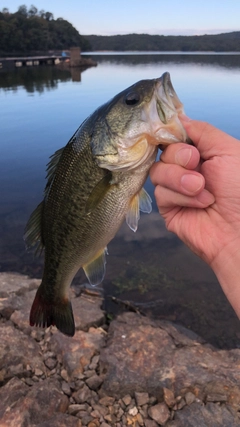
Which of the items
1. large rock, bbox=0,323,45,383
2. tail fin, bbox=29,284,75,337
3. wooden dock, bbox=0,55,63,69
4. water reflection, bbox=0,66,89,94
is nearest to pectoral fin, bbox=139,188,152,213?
tail fin, bbox=29,284,75,337

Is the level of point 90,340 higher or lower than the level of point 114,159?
lower

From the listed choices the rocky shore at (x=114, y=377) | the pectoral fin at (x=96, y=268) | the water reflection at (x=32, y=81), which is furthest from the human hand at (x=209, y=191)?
the water reflection at (x=32, y=81)

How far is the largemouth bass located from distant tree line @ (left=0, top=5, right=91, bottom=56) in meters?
96.8

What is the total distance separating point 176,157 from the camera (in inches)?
85.0

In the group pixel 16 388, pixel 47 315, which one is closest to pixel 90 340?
pixel 16 388

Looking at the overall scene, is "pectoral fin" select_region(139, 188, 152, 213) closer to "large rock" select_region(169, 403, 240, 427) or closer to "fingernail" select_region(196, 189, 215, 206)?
"fingernail" select_region(196, 189, 215, 206)

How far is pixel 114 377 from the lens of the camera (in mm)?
3568

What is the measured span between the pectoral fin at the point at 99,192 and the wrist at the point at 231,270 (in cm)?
90

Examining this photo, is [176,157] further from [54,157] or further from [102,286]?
[102,286]

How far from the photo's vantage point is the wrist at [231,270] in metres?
2.36

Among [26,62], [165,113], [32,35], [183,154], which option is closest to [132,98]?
[165,113]

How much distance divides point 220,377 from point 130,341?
1027 mm

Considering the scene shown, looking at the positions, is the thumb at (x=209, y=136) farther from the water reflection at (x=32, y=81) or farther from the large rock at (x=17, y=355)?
the water reflection at (x=32, y=81)

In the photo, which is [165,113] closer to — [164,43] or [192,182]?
[192,182]
